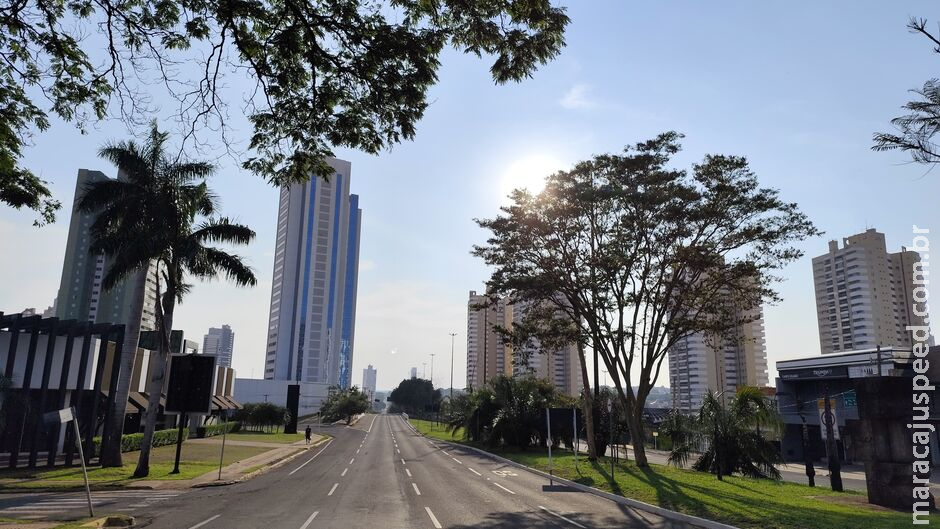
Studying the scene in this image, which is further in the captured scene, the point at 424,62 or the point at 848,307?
the point at 848,307

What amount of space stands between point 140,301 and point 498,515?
21.1 metres

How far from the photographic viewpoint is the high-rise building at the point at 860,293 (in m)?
108

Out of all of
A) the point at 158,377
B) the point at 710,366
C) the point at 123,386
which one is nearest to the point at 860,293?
the point at 710,366

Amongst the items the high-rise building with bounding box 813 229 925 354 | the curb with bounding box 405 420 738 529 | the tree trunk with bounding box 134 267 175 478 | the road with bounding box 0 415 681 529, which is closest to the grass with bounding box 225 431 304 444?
the road with bounding box 0 415 681 529

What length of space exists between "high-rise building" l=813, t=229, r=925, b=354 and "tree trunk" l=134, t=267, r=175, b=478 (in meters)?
119

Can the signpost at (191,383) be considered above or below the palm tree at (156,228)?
below

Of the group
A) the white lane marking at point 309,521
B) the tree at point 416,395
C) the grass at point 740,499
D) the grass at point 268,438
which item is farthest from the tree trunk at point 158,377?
the tree at point 416,395

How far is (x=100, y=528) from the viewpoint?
12.6 m

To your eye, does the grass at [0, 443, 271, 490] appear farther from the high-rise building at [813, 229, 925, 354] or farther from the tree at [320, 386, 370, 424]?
the high-rise building at [813, 229, 925, 354]

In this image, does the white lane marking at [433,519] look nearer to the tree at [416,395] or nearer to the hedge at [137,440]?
the hedge at [137,440]

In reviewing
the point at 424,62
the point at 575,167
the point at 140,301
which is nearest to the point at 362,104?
the point at 424,62

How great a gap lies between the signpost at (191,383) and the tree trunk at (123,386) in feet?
13.0

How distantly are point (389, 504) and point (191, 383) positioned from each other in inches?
468

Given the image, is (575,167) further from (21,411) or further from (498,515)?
(21,411)
